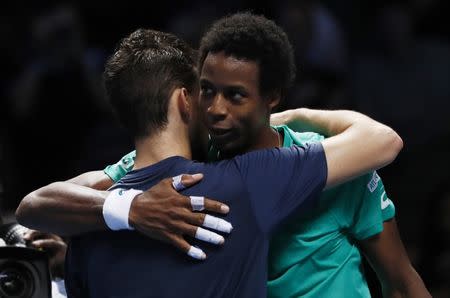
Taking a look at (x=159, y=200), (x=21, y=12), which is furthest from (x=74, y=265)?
(x=21, y=12)

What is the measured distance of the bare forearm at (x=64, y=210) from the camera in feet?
9.03

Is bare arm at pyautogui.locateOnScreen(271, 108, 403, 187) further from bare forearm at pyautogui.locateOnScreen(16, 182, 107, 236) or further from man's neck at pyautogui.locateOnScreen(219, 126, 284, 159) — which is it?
bare forearm at pyautogui.locateOnScreen(16, 182, 107, 236)

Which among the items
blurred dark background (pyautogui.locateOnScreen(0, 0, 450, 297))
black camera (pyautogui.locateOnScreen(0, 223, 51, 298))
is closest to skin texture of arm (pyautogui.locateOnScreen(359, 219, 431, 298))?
black camera (pyautogui.locateOnScreen(0, 223, 51, 298))

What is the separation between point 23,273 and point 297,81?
9.58ft

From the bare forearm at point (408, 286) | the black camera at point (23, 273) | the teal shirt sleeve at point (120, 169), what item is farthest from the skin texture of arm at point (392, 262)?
the black camera at point (23, 273)

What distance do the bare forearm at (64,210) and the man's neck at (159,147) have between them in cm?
15

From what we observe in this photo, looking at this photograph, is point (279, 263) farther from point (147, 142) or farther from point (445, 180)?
point (445, 180)

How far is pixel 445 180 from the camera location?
5230 millimetres

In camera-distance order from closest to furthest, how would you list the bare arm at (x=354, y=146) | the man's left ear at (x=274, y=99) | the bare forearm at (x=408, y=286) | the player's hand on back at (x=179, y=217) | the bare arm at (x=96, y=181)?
1. the player's hand on back at (x=179, y=217)
2. the bare arm at (x=354, y=146)
3. the man's left ear at (x=274, y=99)
4. the bare forearm at (x=408, y=286)
5. the bare arm at (x=96, y=181)

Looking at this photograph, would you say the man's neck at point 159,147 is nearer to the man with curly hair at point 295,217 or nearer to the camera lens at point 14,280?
the man with curly hair at point 295,217

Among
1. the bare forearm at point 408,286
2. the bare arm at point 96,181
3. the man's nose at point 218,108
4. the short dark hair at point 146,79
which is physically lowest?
the bare forearm at point 408,286

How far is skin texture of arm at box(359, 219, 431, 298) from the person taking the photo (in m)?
2.96

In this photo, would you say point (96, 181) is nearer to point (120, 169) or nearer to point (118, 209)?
point (120, 169)

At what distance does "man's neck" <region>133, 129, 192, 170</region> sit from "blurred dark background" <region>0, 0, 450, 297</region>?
2.72 m
